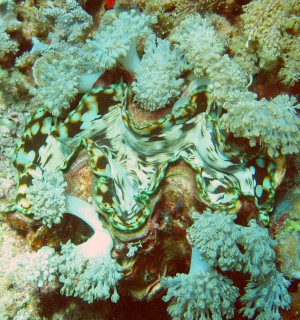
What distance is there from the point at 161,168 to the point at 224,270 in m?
0.86

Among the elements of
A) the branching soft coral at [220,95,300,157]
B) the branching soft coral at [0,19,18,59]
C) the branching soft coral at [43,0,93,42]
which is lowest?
the branching soft coral at [220,95,300,157]

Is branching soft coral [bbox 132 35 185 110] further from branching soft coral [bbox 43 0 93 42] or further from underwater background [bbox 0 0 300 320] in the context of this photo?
branching soft coral [bbox 43 0 93 42]

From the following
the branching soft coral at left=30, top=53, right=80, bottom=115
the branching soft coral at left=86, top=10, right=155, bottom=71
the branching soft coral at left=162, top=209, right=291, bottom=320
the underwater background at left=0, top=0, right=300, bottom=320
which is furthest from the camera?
the branching soft coral at left=30, top=53, right=80, bottom=115

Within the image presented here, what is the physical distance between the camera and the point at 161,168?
267cm

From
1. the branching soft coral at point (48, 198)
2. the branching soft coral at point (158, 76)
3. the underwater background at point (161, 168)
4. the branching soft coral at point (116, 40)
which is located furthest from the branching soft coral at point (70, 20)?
the branching soft coral at point (48, 198)

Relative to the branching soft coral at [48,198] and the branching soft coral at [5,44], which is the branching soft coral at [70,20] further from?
the branching soft coral at [48,198]

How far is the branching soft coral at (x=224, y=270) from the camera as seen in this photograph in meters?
2.44

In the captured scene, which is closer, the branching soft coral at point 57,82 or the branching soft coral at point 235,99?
the branching soft coral at point 235,99

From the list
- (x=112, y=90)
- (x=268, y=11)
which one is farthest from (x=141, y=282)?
(x=268, y=11)

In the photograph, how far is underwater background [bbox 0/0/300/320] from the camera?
2.57 m

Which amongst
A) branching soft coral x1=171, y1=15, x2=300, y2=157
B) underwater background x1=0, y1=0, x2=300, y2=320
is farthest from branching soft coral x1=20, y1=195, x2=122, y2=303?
branching soft coral x1=171, y1=15, x2=300, y2=157

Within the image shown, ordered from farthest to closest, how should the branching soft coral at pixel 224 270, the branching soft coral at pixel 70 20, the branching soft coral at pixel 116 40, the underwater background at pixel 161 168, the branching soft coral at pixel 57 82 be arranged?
the branching soft coral at pixel 70 20, the branching soft coral at pixel 57 82, the branching soft coral at pixel 116 40, the underwater background at pixel 161 168, the branching soft coral at pixel 224 270

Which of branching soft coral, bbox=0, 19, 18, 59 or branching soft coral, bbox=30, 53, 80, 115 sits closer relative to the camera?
branching soft coral, bbox=30, 53, 80, 115

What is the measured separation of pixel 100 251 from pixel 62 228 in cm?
46
